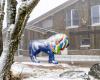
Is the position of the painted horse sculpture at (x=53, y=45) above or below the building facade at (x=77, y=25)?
below

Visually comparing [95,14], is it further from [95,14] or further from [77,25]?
[77,25]

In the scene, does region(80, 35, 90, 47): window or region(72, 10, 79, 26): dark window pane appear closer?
region(80, 35, 90, 47): window

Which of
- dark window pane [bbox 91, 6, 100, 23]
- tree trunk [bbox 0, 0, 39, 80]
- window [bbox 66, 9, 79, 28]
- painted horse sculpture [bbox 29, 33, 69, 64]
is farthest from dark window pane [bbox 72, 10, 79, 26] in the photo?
tree trunk [bbox 0, 0, 39, 80]

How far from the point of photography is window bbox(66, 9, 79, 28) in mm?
33781

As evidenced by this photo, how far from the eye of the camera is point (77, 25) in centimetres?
3362

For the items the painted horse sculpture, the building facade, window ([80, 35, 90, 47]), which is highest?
the building facade

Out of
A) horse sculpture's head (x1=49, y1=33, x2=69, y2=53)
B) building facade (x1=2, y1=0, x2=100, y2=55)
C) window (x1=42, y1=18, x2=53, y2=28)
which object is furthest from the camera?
window (x1=42, y1=18, x2=53, y2=28)

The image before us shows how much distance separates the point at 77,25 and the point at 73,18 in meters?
1.03

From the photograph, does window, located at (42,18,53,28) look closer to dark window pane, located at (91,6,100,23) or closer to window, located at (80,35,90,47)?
window, located at (80,35,90,47)

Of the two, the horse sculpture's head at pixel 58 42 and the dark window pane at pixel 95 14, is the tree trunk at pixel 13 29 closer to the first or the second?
the horse sculpture's head at pixel 58 42

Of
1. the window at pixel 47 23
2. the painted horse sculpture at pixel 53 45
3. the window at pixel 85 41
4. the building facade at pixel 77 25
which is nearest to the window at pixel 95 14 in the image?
the building facade at pixel 77 25

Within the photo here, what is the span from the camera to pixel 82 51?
32.2 m

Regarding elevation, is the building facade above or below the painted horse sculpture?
above

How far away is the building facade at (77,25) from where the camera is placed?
106 feet
